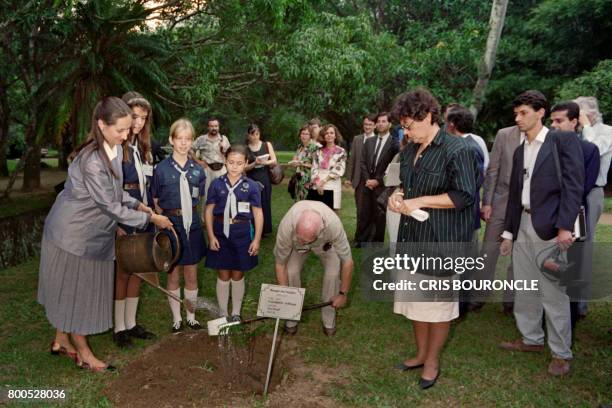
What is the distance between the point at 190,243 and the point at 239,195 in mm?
571

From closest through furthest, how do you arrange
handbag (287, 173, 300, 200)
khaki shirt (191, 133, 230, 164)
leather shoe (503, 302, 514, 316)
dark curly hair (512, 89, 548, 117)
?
dark curly hair (512, 89, 548, 117)
leather shoe (503, 302, 514, 316)
khaki shirt (191, 133, 230, 164)
handbag (287, 173, 300, 200)

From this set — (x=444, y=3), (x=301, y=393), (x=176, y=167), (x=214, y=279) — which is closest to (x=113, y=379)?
(x=301, y=393)

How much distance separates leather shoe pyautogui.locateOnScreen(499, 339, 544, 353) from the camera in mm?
4293

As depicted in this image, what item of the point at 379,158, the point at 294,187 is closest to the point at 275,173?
the point at 294,187

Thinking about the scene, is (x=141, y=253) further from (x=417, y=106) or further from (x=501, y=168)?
(x=501, y=168)

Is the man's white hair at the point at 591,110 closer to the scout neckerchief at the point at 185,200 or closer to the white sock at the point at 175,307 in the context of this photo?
the scout neckerchief at the point at 185,200

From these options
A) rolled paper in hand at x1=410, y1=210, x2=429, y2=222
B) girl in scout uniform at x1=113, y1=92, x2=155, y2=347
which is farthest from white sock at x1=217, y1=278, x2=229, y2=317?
Result: rolled paper in hand at x1=410, y1=210, x2=429, y2=222

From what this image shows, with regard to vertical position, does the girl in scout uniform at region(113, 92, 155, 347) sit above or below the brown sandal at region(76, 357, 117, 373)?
above

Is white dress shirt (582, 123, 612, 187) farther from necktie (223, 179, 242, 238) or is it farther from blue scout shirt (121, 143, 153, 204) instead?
blue scout shirt (121, 143, 153, 204)

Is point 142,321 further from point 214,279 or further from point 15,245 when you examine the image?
point 15,245

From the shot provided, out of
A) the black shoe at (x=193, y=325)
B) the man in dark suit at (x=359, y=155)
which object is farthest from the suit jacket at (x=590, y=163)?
the man in dark suit at (x=359, y=155)

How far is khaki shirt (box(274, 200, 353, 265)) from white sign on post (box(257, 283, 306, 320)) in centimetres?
49

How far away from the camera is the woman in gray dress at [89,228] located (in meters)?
3.57

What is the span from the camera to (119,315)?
4.35 m
